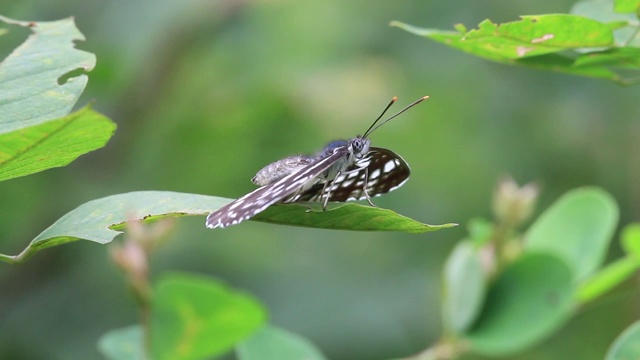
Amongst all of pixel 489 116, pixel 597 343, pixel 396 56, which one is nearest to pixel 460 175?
pixel 489 116

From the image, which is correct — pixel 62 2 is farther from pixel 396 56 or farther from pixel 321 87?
pixel 396 56

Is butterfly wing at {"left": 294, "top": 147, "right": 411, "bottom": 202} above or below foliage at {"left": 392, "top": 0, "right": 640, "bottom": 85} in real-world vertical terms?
below

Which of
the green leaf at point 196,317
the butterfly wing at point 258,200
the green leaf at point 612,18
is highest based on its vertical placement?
the green leaf at point 612,18

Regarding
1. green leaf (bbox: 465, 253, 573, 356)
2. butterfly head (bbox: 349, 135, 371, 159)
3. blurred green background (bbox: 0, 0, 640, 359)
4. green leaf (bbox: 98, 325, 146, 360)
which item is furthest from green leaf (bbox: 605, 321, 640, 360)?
blurred green background (bbox: 0, 0, 640, 359)

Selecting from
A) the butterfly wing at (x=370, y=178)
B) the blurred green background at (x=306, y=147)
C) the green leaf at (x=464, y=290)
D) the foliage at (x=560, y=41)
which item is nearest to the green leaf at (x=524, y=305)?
the green leaf at (x=464, y=290)

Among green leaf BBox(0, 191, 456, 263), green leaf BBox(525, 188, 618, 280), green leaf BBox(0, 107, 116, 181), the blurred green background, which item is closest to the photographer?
green leaf BBox(0, 107, 116, 181)

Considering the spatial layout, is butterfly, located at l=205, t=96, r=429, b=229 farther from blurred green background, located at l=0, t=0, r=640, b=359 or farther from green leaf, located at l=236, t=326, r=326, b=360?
blurred green background, located at l=0, t=0, r=640, b=359

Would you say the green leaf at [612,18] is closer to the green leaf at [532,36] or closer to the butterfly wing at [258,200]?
the green leaf at [532,36]
